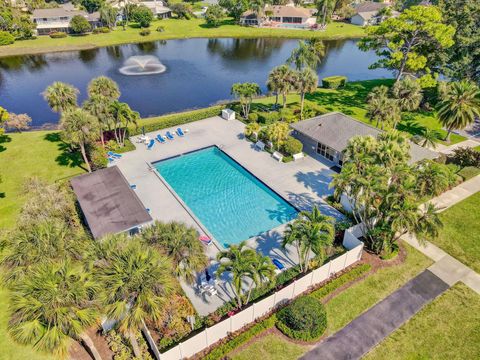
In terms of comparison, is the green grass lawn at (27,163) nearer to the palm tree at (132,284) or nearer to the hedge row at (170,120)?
the hedge row at (170,120)

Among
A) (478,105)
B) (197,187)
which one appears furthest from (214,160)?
(478,105)

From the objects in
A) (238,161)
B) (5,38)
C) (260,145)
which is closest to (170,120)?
(238,161)

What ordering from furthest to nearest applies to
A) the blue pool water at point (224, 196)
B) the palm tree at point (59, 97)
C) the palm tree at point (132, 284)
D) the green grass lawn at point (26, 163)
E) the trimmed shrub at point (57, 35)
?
the trimmed shrub at point (57, 35) → the palm tree at point (59, 97) → the green grass lawn at point (26, 163) → the blue pool water at point (224, 196) → the palm tree at point (132, 284)

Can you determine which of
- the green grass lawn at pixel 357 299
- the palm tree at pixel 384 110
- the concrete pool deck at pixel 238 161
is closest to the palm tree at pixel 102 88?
the concrete pool deck at pixel 238 161

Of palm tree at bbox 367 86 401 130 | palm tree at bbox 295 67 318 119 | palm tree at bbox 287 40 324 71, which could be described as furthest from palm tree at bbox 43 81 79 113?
palm tree at bbox 367 86 401 130

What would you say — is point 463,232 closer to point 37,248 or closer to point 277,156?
point 277,156
